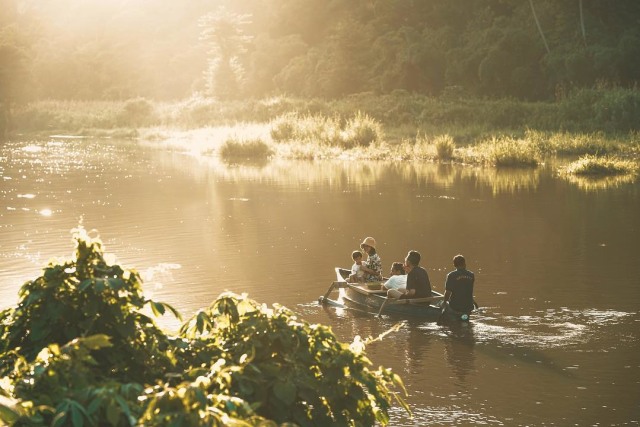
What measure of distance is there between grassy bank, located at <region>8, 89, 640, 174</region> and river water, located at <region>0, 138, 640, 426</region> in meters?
2.78

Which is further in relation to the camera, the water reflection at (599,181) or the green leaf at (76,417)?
the water reflection at (599,181)

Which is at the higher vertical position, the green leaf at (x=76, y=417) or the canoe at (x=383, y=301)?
the green leaf at (x=76, y=417)

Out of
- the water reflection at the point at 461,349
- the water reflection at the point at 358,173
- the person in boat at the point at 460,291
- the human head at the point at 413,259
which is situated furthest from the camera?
the water reflection at the point at 358,173

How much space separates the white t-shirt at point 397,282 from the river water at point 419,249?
654mm

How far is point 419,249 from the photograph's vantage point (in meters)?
24.3

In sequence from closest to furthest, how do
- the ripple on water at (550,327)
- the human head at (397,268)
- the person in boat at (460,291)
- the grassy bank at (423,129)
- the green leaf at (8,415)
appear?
the green leaf at (8,415), the ripple on water at (550,327), the person in boat at (460,291), the human head at (397,268), the grassy bank at (423,129)

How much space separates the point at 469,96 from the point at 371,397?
65953mm

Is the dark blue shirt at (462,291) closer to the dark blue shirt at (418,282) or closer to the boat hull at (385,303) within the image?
the boat hull at (385,303)

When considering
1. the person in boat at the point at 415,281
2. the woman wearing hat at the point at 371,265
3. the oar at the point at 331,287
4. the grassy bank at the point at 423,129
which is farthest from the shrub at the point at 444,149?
the person in boat at the point at 415,281

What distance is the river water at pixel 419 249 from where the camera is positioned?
13492 millimetres

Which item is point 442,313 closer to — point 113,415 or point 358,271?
point 358,271

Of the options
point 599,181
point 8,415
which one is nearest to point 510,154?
point 599,181

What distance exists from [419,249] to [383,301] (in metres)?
7.15

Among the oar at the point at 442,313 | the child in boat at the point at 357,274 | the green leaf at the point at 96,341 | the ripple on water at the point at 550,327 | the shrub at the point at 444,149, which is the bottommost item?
the ripple on water at the point at 550,327
